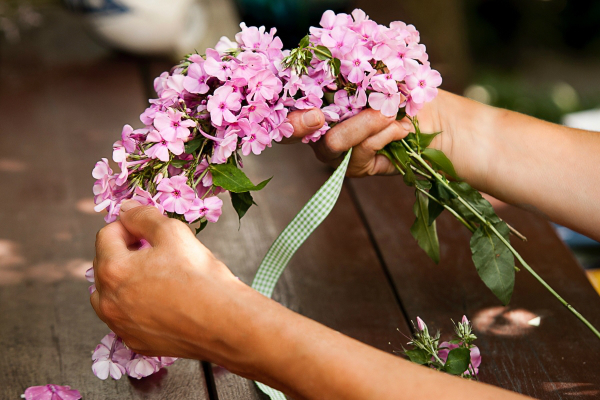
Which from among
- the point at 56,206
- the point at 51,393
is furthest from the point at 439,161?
the point at 56,206

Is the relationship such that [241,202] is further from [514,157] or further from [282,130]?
[514,157]

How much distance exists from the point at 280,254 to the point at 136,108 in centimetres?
84

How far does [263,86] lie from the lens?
0.74 metres

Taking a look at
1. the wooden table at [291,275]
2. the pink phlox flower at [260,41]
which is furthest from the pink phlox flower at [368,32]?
the wooden table at [291,275]

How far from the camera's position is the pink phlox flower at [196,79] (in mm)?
767

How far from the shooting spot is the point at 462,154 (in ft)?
3.17

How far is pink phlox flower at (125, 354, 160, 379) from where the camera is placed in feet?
2.57

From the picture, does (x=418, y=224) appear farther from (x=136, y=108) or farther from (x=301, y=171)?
(x=136, y=108)

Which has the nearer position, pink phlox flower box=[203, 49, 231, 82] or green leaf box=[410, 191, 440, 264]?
A: pink phlox flower box=[203, 49, 231, 82]

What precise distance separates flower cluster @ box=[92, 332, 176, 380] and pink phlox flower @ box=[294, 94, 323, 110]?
0.38m

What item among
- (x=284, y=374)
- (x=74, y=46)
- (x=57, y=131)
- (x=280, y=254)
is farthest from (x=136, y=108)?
(x=284, y=374)

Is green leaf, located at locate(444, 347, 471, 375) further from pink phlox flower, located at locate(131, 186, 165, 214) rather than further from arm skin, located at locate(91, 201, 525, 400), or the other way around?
pink phlox flower, located at locate(131, 186, 165, 214)

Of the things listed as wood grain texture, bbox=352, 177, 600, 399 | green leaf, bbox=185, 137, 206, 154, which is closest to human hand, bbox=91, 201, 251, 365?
green leaf, bbox=185, 137, 206, 154

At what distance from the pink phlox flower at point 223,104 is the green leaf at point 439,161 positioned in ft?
0.96
